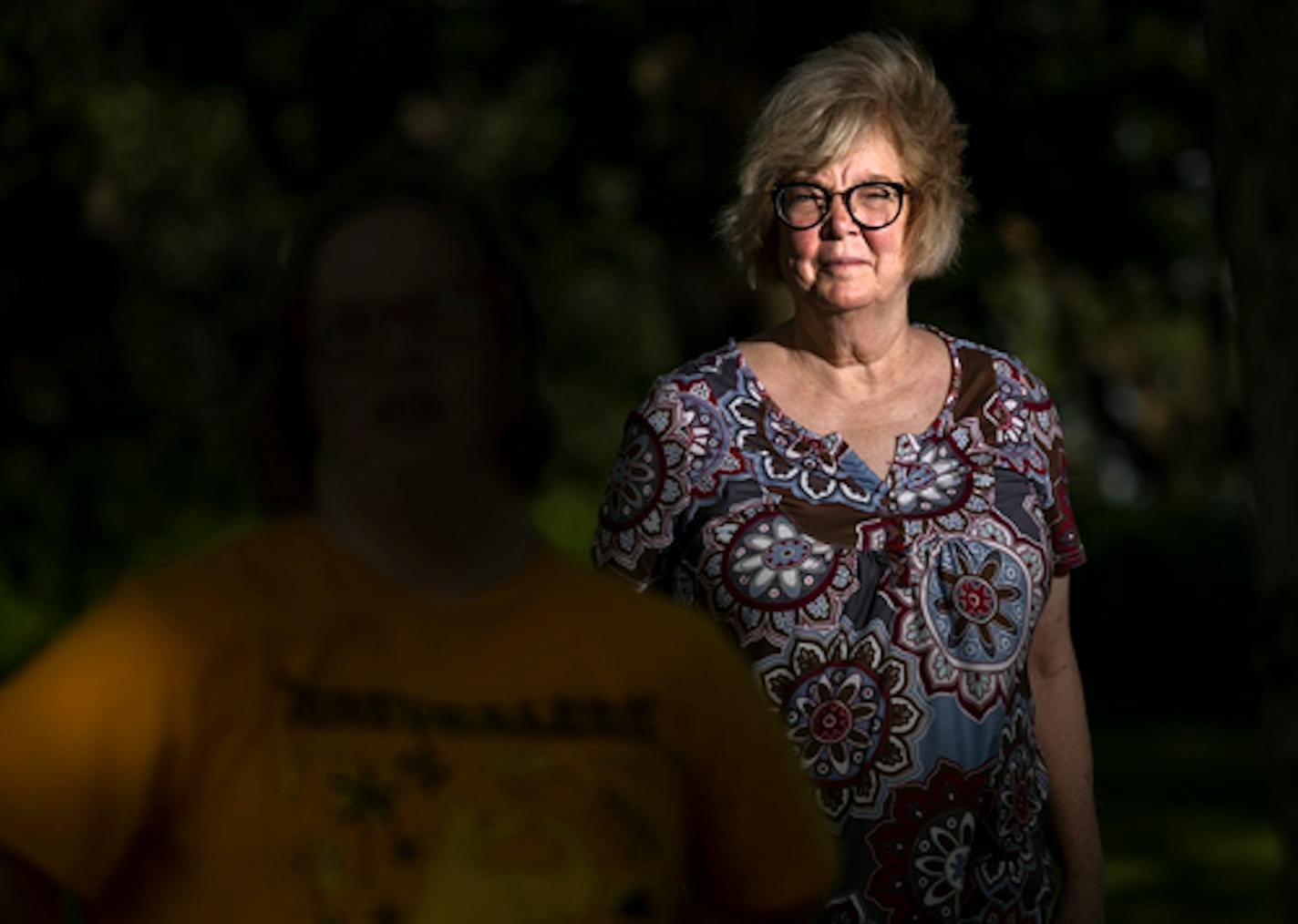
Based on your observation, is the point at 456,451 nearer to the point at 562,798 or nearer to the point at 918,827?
the point at 562,798

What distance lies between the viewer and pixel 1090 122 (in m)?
15.1

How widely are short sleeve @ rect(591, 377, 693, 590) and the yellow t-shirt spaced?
1658 millimetres

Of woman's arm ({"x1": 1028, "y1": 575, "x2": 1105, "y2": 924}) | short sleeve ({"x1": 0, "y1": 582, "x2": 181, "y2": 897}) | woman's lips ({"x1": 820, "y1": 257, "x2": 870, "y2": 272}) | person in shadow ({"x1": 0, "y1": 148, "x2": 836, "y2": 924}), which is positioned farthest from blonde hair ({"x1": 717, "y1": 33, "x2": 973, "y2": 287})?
short sleeve ({"x1": 0, "y1": 582, "x2": 181, "y2": 897})

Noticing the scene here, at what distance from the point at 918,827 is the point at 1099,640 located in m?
14.8

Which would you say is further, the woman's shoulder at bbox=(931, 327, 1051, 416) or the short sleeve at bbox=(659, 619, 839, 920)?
the woman's shoulder at bbox=(931, 327, 1051, 416)

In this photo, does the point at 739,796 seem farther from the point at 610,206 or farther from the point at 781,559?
the point at 610,206

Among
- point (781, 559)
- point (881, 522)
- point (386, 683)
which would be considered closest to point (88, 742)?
point (386, 683)

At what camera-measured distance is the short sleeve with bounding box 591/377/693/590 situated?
367cm

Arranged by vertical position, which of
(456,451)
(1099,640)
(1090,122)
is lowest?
(1099,640)

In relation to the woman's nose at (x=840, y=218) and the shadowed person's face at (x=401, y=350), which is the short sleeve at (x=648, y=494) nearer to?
the woman's nose at (x=840, y=218)

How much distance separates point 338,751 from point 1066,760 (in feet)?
7.12

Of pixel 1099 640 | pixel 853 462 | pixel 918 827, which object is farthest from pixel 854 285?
pixel 1099 640

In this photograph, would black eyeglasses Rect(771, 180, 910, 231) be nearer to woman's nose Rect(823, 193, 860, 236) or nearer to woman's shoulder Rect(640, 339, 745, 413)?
woman's nose Rect(823, 193, 860, 236)

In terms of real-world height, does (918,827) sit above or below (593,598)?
below
